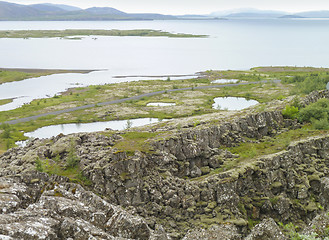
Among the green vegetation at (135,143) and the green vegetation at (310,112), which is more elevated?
the green vegetation at (310,112)

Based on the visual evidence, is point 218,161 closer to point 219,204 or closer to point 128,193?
point 219,204

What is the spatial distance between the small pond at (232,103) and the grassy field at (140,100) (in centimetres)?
271

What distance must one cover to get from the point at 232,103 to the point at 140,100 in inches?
1355

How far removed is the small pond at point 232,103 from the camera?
112394 millimetres

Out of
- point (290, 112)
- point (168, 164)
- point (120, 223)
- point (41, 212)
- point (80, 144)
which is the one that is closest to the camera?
point (41, 212)

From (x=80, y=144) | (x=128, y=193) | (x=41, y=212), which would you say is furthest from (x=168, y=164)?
(x=41, y=212)

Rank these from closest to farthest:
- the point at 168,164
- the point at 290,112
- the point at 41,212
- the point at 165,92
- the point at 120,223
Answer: the point at 41,212 < the point at 120,223 < the point at 168,164 < the point at 290,112 < the point at 165,92

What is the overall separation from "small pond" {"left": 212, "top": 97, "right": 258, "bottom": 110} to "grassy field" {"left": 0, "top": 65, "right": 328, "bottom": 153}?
2.71 metres

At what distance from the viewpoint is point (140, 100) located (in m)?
124

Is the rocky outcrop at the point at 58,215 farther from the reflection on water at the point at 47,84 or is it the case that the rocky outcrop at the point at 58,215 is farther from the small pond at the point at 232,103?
the reflection on water at the point at 47,84

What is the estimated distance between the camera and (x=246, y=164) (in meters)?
36.9

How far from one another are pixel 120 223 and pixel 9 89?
460ft

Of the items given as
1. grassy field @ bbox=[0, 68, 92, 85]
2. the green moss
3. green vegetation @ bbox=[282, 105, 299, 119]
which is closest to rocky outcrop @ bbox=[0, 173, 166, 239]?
the green moss

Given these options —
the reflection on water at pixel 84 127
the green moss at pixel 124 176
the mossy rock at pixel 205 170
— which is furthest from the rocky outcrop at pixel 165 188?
the reflection on water at pixel 84 127
